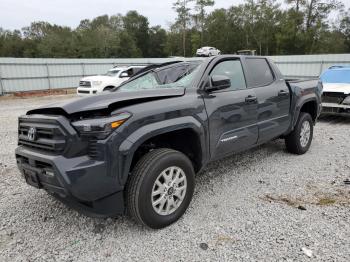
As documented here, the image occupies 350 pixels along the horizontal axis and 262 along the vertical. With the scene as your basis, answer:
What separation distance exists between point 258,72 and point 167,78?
5.06 ft

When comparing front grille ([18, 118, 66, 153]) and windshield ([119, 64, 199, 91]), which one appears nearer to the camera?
front grille ([18, 118, 66, 153])

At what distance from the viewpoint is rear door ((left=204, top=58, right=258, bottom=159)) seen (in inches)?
133

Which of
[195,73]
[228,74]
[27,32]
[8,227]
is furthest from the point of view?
[27,32]

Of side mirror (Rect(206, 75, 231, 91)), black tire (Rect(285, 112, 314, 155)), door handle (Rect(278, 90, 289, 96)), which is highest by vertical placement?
side mirror (Rect(206, 75, 231, 91))

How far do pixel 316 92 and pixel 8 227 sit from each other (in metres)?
5.39

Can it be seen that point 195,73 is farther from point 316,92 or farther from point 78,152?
point 316,92

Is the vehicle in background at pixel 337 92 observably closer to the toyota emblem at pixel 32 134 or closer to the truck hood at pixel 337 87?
the truck hood at pixel 337 87

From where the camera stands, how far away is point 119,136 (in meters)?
2.52

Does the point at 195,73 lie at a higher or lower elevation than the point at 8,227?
higher

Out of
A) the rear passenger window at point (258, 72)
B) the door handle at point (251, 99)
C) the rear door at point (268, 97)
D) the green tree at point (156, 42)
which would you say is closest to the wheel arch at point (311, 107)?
the rear door at point (268, 97)

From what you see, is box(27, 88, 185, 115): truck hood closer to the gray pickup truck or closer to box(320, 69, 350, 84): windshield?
the gray pickup truck

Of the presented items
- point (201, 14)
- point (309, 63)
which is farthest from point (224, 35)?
point (309, 63)

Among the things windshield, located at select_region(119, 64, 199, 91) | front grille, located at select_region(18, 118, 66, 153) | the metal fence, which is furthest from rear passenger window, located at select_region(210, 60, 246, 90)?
the metal fence

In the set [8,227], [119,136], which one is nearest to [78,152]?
[119,136]
